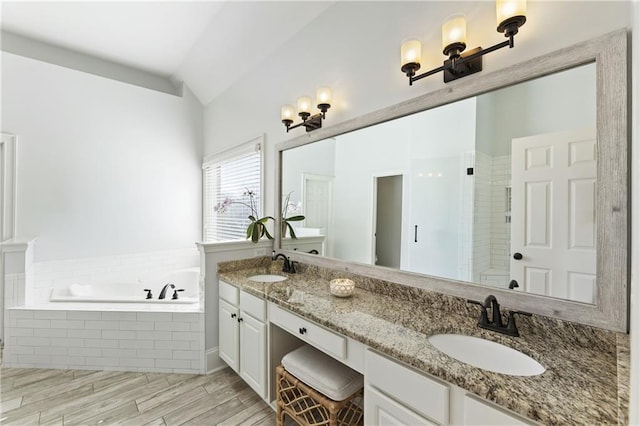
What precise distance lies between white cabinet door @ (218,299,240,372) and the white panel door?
1.86 meters

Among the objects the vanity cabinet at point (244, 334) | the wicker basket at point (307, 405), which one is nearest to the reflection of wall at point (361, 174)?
the vanity cabinet at point (244, 334)

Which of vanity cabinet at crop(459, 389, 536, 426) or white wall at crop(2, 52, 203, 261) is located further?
white wall at crop(2, 52, 203, 261)

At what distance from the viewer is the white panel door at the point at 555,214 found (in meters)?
1.07

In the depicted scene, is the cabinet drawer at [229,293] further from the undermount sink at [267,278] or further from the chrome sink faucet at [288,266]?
the chrome sink faucet at [288,266]

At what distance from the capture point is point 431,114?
5.12 feet

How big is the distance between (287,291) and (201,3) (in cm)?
273

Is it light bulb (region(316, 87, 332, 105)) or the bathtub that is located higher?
light bulb (region(316, 87, 332, 105))

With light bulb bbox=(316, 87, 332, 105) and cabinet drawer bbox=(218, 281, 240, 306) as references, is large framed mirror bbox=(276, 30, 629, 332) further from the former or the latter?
cabinet drawer bbox=(218, 281, 240, 306)

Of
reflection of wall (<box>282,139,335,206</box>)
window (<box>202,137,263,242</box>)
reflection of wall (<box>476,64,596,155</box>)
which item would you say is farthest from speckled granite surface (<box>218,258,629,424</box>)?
window (<box>202,137,263,242</box>)

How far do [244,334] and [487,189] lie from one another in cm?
182

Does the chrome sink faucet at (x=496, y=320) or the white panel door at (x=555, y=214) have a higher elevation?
the white panel door at (x=555, y=214)

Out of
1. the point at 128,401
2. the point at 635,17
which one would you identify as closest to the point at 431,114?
the point at 635,17

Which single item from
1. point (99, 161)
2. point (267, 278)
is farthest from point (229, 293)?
point (99, 161)

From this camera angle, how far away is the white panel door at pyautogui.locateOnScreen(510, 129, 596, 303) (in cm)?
107
